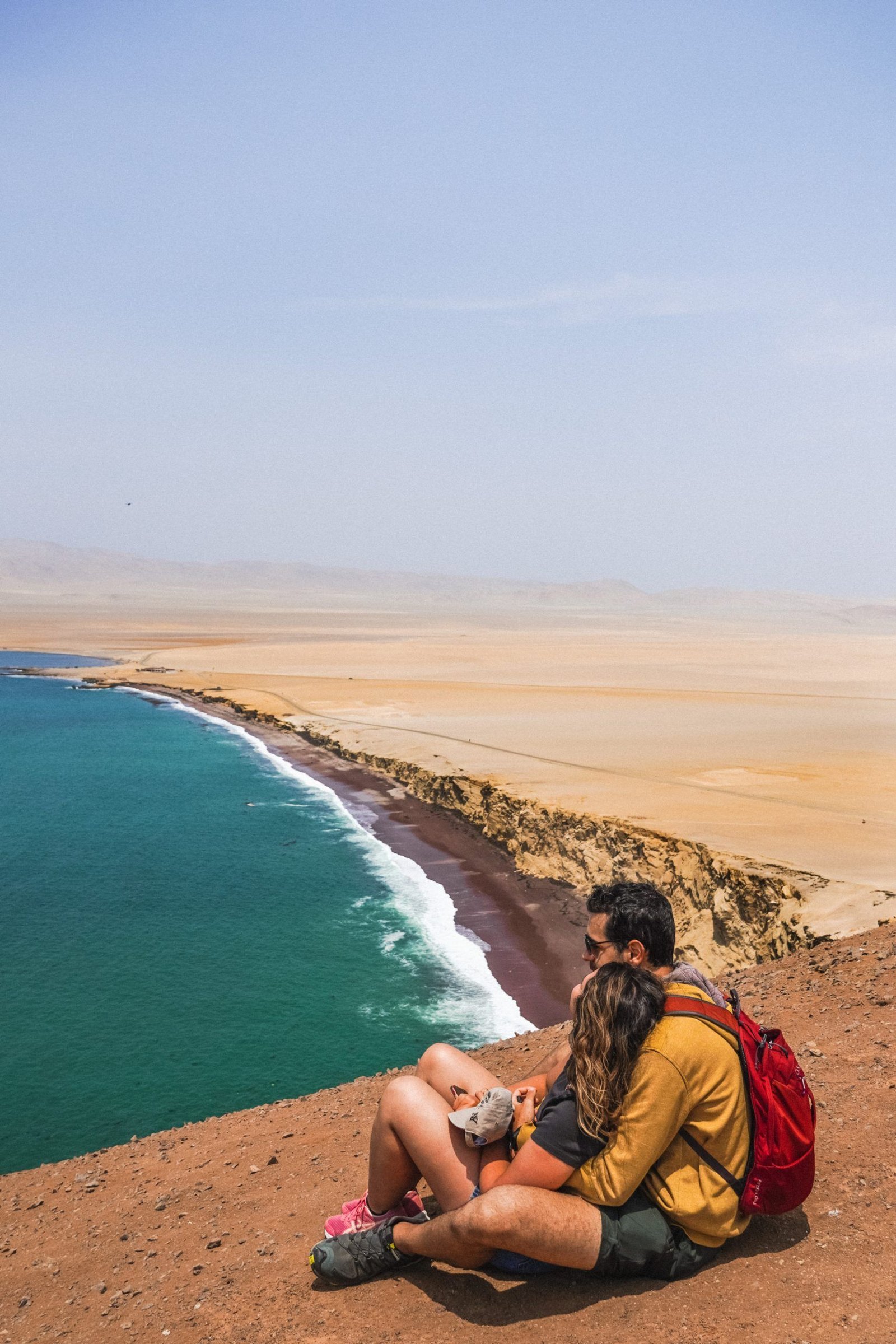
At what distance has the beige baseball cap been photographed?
4328mm

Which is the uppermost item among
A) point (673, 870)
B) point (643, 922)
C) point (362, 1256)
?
point (643, 922)

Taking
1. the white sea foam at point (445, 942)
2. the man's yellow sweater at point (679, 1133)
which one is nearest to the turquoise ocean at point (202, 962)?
the white sea foam at point (445, 942)

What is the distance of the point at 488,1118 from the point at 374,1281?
1374mm

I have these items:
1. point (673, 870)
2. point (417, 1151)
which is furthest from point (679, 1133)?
point (673, 870)

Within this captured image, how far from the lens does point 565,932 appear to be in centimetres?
2091

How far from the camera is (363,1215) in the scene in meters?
5.04

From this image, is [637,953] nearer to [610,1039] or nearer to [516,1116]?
[610,1039]

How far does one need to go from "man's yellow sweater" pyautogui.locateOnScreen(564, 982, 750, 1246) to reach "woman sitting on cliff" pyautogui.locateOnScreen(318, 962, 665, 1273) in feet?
0.24

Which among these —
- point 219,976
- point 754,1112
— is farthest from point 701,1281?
point 219,976

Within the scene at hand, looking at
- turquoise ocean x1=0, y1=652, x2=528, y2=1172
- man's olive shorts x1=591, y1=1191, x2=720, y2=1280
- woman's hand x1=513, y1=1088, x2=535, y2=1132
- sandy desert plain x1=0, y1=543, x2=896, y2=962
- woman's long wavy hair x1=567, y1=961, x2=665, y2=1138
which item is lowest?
turquoise ocean x1=0, y1=652, x2=528, y2=1172

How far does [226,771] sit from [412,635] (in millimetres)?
96994

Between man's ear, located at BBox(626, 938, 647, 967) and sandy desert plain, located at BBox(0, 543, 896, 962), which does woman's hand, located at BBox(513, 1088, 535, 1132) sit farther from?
sandy desert plain, located at BBox(0, 543, 896, 962)

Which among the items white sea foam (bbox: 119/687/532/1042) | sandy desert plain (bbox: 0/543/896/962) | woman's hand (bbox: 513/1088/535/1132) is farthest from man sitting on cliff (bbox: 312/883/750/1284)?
white sea foam (bbox: 119/687/532/1042)

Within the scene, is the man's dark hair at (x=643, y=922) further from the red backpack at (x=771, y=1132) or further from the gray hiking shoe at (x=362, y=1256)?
the gray hiking shoe at (x=362, y=1256)
